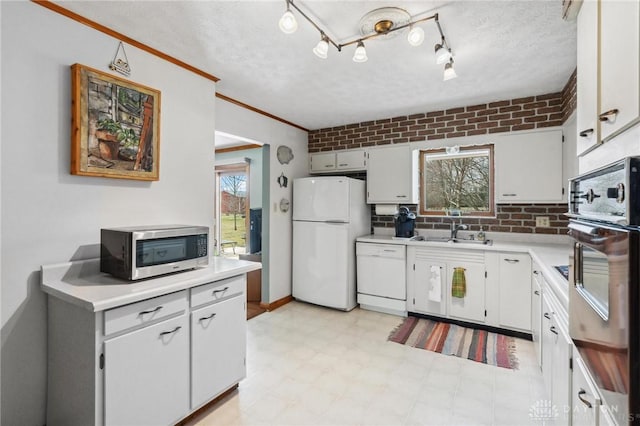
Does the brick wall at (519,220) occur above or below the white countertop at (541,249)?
above

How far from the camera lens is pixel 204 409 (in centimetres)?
196

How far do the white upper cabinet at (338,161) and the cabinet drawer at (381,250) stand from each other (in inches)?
42.7

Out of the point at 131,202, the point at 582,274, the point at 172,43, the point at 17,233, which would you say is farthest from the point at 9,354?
the point at 582,274

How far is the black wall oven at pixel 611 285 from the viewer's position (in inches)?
24.9

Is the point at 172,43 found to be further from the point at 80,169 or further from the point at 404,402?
the point at 404,402

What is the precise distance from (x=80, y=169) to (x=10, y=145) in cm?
31

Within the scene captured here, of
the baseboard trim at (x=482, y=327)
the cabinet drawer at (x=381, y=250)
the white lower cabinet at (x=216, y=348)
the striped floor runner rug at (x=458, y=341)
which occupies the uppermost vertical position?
the cabinet drawer at (x=381, y=250)

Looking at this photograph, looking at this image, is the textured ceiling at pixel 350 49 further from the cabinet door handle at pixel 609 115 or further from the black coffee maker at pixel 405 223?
the black coffee maker at pixel 405 223

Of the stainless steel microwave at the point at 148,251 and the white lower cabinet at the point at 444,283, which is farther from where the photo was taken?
the white lower cabinet at the point at 444,283

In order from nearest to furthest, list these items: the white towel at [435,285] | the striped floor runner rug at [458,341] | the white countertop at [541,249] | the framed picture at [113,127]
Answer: the white countertop at [541,249] → the framed picture at [113,127] → the striped floor runner rug at [458,341] → the white towel at [435,285]

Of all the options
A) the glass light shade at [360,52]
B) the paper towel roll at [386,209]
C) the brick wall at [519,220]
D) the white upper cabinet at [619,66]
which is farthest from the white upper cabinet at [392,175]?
the white upper cabinet at [619,66]

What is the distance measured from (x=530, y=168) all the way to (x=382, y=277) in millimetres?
1974

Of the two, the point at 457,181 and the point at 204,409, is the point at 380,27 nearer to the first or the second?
the point at 457,181

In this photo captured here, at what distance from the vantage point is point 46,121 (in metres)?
1.74
